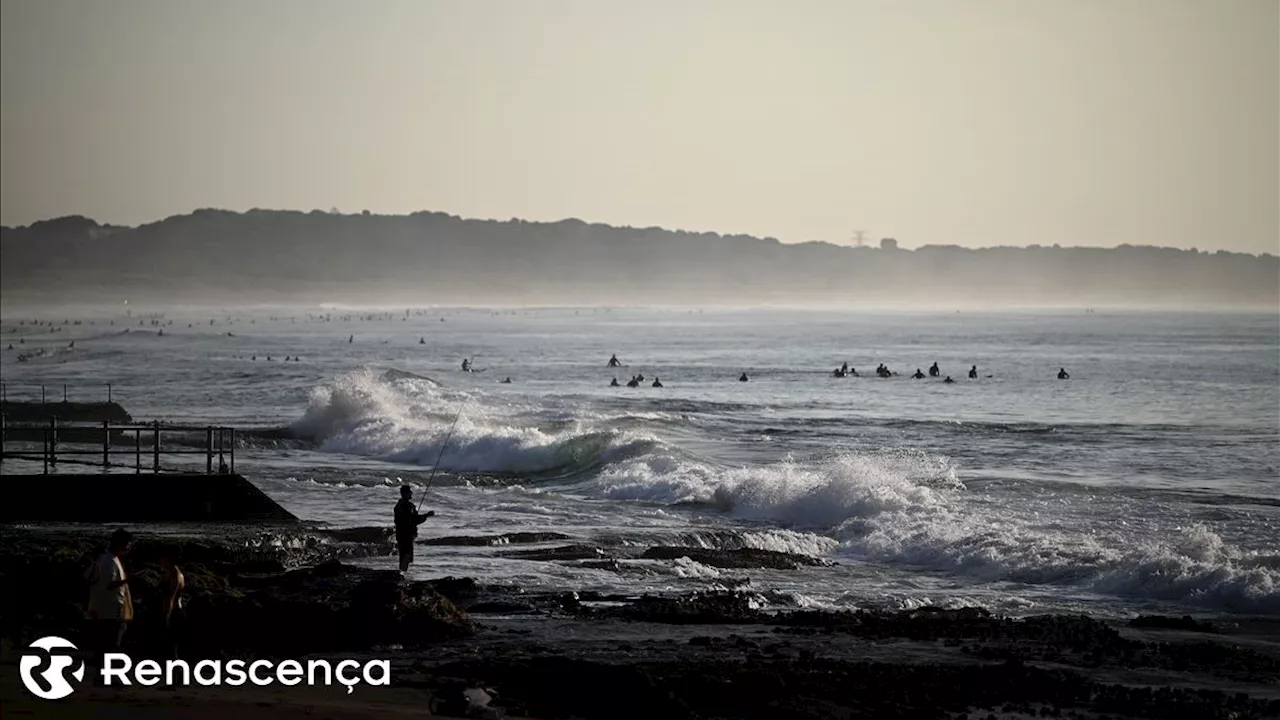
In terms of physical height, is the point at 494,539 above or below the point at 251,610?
below

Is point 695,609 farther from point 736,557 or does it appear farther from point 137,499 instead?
point 137,499

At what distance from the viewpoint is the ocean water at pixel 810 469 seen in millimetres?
22234

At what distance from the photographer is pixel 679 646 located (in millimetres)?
16406

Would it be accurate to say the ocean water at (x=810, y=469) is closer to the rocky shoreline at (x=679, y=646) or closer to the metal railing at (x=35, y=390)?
the metal railing at (x=35, y=390)

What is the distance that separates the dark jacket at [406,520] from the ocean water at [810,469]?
1206mm

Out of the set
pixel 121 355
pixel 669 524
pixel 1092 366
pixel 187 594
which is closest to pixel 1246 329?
pixel 1092 366

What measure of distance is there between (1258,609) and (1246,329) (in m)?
183

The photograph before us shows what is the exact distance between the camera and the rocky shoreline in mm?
14172

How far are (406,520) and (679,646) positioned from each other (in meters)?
A: 5.01

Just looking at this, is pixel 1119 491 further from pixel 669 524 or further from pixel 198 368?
pixel 198 368

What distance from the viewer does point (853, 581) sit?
22016 millimetres

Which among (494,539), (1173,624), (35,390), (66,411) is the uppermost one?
(1173,624)

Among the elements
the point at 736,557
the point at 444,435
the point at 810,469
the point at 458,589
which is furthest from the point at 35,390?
the point at 458,589

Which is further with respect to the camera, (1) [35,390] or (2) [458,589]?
(1) [35,390]
